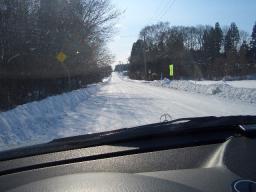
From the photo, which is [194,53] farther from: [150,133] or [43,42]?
[150,133]

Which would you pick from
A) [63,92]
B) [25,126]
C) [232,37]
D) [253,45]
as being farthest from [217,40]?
[25,126]

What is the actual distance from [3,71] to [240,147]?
62.1 ft

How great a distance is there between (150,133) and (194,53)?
352 ft

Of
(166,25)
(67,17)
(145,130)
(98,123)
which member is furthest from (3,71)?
(166,25)

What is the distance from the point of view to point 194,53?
108812 millimetres

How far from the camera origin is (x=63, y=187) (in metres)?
2.16

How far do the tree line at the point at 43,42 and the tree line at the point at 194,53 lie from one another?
4828cm

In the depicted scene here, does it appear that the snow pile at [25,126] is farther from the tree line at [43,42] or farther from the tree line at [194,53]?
the tree line at [194,53]

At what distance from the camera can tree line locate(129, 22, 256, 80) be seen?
8431cm

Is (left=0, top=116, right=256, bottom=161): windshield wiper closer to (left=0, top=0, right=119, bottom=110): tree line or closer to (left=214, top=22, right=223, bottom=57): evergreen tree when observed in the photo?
(left=0, top=0, right=119, bottom=110): tree line

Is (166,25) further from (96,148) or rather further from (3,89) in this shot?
(96,148)

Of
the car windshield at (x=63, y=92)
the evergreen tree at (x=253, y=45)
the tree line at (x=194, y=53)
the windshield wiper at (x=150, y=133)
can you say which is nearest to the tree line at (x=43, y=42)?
the car windshield at (x=63, y=92)

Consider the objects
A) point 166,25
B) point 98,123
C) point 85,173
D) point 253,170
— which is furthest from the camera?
point 166,25

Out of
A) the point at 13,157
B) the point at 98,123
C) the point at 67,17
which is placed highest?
the point at 67,17
